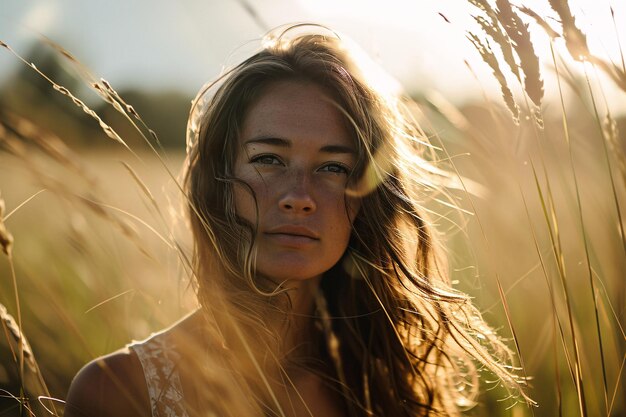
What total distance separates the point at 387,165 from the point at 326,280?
0.46 metres

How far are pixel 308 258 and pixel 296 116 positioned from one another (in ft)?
1.44

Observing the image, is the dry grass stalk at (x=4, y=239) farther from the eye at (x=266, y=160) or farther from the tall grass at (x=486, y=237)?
the eye at (x=266, y=160)

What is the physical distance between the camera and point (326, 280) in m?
2.37

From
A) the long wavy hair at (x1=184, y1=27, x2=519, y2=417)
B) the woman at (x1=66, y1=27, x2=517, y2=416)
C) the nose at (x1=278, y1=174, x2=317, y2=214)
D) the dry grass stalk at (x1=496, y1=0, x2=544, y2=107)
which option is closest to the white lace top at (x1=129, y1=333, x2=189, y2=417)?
the woman at (x1=66, y1=27, x2=517, y2=416)

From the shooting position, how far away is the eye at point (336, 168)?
2.00 m

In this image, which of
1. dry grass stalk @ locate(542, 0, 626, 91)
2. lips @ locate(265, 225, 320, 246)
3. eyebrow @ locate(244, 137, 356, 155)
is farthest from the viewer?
eyebrow @ locate(244, 137, 356, 155)

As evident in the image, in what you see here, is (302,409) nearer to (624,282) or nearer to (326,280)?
(326,280)

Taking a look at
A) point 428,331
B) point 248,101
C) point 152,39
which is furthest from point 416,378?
point 152,39

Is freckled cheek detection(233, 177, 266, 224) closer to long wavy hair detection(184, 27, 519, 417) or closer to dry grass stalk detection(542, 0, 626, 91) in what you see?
long wavy hair detection(184, 27, 519, 417)

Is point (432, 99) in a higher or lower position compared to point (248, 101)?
lower

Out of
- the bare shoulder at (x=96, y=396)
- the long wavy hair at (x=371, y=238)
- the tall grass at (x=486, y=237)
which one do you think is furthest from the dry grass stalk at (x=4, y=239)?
the long wavy hair at (x=371, y=238)

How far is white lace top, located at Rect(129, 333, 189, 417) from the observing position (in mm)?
1839

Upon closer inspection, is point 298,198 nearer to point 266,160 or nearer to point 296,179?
point 296,179

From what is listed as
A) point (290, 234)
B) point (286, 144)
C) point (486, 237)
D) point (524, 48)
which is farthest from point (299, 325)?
point (524, 48)
